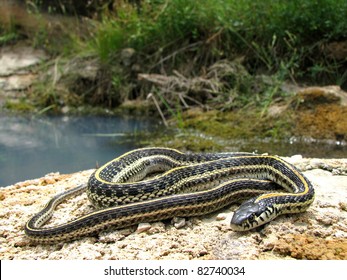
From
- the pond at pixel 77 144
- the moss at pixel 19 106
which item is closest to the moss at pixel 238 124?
the pond at pixel 77 144

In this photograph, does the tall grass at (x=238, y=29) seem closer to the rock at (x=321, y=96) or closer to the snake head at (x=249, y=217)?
the rock at (x=321, y=96)

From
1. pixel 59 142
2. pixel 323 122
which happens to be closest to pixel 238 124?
pixel 323 122

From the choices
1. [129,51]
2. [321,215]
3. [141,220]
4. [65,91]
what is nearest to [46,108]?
[65,91]

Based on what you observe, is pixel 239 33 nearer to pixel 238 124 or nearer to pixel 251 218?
pixel 238 124

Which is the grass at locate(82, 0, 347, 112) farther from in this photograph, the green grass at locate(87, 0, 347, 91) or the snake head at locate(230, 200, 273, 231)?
the snake head at locate(230, 200, 273, 231)

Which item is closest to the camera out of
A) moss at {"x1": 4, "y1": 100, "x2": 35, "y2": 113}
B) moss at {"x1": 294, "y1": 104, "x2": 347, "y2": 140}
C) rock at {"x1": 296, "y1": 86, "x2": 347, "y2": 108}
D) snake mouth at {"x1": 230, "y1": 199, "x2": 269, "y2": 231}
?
snake mouth at {"x1": 230, "y1": 199, "x2": 269, "y2": 231}

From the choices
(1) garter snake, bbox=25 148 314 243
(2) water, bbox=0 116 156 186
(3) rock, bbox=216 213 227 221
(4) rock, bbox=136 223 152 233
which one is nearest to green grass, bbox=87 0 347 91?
(2) water, bbox=0 116 156 186

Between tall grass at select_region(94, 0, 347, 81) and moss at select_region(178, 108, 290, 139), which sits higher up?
tall grass at select_region(94, 0, 347, 81)
